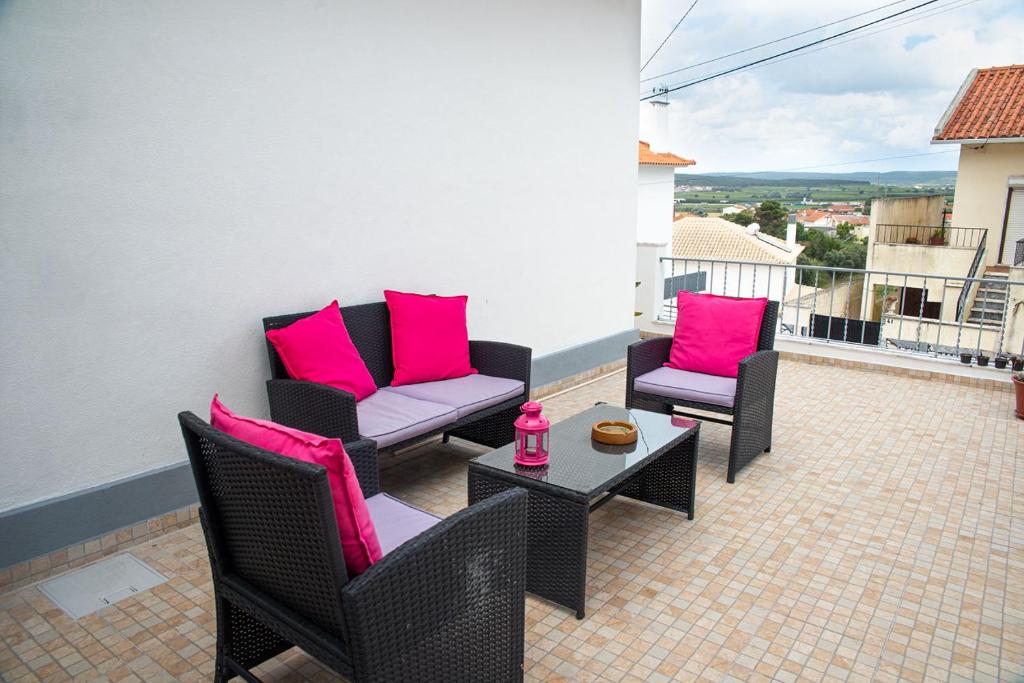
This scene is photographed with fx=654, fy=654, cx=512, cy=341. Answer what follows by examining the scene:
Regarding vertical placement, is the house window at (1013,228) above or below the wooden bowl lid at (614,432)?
above

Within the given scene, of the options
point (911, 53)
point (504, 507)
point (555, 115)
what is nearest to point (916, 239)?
point (911, 53)

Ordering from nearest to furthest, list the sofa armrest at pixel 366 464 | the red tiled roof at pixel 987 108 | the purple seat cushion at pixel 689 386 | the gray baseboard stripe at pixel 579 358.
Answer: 1. the sofa armrest at pixel 366 464
2. the purple seat cushion at pixel 689 386
3. the gray baseboard stripe at pixel 579 358
4. the red tiled roof at pixel 987 108

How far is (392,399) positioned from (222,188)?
1.38 meters

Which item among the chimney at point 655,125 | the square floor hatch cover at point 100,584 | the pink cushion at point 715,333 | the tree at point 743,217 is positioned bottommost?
the square floor hatch cover at point 100,584

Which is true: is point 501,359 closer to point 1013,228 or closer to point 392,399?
point 392,399

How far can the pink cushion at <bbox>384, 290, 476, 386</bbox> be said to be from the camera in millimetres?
3916

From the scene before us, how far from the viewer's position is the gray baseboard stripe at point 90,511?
2.69 m

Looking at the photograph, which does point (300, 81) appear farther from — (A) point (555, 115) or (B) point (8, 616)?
(B) point (8, 616)

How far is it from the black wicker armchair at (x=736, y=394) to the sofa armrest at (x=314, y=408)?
1.82 meters

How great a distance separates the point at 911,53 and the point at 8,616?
18752 millimetres

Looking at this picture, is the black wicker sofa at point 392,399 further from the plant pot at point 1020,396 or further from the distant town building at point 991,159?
the distant town building at point 991,159

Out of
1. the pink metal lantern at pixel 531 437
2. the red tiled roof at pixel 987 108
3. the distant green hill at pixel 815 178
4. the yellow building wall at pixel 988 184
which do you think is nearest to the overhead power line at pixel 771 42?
the distant green hill at pixel 815 178

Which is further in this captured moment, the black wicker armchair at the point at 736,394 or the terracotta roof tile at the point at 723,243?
the terracotta roof tile at the point at 723,243

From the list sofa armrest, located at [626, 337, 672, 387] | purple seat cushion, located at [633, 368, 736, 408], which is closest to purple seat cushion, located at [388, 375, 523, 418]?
sofa armrest, located at [626, 337, 672, 387]
